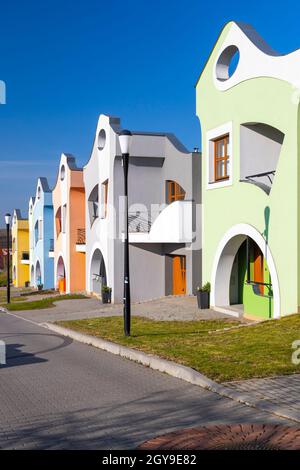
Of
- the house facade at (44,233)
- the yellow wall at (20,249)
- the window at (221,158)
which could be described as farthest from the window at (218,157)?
the yellow wall at (20,249)

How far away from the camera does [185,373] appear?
8.88m

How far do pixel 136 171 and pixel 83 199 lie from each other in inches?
403

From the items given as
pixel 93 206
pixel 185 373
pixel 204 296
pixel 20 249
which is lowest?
pixel 185 373

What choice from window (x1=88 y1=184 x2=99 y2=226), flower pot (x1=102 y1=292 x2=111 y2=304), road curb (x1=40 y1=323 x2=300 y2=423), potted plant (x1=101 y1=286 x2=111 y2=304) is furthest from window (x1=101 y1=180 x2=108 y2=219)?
road curb (x1=40 y1=323 x2=300 y2=423)

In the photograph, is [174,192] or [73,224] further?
[73,224]

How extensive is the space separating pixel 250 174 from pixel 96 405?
11161 mm

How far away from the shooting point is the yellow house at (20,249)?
197ft

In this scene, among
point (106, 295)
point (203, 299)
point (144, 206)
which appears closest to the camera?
point (203, 299)

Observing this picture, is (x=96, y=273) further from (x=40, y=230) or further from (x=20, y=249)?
(x=20, y=249)

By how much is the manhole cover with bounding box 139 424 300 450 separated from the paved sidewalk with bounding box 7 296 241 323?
10592 millimetres

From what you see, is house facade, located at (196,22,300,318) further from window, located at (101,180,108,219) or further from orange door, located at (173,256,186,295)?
window, located at (101,180,108,219)

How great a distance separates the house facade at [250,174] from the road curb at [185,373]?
16.1 ft

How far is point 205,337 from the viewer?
12.2 metres

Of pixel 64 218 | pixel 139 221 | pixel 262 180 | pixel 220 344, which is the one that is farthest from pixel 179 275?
pixel 220 344
